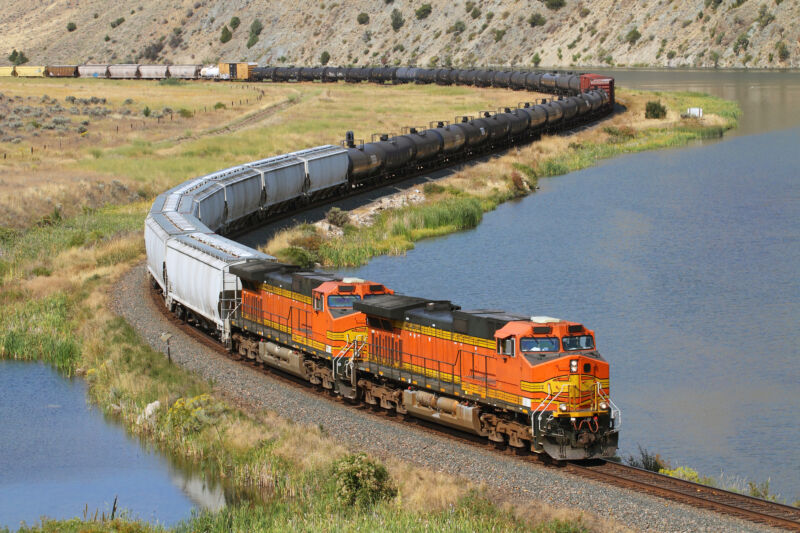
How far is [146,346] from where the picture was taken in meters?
36.3

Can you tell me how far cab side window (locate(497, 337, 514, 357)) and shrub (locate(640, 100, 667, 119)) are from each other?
9259cm

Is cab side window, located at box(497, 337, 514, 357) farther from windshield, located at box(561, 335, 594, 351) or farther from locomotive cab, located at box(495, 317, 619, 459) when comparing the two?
windshield, located at box(561, 335, 594, 351)

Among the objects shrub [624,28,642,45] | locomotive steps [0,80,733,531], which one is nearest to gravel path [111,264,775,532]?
locomotive steps [0,80,733,531]

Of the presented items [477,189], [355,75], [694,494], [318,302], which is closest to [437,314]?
[318,302]

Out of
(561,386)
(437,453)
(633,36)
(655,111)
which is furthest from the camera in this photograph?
(633,36)

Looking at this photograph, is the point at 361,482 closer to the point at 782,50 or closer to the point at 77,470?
the point at 77,470

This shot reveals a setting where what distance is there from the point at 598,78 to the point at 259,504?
106m

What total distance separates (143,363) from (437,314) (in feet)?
38.1

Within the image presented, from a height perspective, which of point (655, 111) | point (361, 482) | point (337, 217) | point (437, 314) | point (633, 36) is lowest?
point (361, 482)

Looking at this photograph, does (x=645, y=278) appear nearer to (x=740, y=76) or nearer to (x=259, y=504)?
(x=259, y=504)

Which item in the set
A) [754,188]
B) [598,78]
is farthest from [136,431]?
[598,78]

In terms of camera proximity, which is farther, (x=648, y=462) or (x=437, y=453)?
(x=648, y=462)

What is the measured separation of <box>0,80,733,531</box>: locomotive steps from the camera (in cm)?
2270

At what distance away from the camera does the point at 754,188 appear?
73.6 meters
